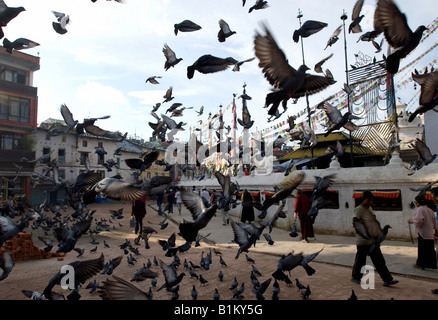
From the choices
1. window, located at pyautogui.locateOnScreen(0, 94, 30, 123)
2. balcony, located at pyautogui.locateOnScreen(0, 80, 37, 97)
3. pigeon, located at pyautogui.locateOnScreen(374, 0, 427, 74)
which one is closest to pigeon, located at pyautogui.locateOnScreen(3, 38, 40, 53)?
pigeon, located at pyautogui.locateOnScreen(374, 0, 427, 74)

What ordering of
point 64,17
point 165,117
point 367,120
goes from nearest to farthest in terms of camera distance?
point 64,17, point 165,117, point 367,120

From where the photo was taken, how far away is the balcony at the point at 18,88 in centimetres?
2847

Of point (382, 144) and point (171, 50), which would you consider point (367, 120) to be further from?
point (171, 50)

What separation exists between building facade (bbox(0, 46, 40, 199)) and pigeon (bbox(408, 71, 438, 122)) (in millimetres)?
33015

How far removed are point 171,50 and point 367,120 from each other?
983cm

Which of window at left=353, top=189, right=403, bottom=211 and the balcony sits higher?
the balcony

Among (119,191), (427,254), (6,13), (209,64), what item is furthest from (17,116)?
(427,254)

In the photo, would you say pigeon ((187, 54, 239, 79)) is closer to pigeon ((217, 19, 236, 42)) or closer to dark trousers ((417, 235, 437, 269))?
pigeon ((217, 19, 236, 42))

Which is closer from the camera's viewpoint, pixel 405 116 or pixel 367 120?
pixel 367 120

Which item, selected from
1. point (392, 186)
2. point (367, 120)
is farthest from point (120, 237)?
point (367, 120)

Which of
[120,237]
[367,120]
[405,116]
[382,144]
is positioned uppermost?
[405,116]

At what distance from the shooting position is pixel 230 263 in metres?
7.72

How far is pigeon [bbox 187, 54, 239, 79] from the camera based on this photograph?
208 inches
